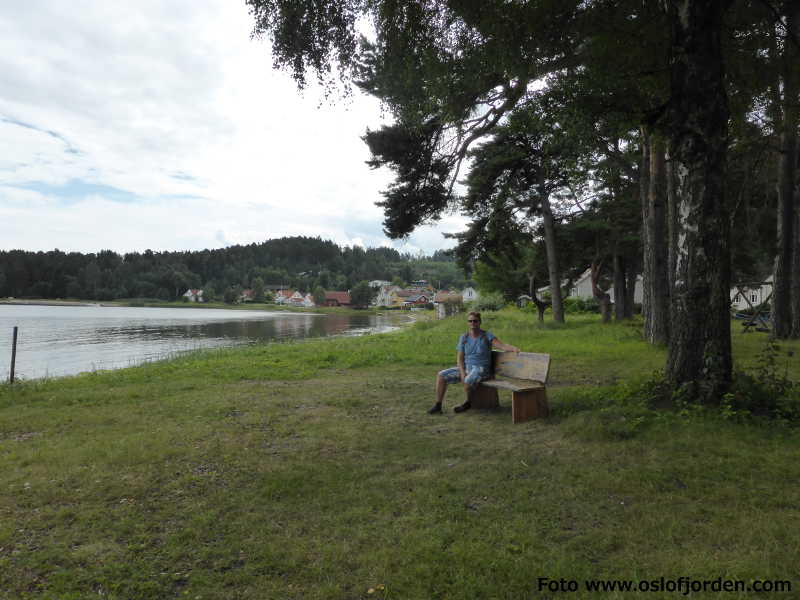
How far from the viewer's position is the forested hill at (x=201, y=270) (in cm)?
8569

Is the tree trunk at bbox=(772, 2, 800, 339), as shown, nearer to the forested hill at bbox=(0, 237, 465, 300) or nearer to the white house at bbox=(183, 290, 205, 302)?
the forested hill at bbox=(0, 237, 465, 300)

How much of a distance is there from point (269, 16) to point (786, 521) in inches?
315

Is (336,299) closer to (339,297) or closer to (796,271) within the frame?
(339,297)

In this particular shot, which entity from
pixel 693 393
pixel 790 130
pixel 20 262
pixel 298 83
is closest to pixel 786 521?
pixel 693 393

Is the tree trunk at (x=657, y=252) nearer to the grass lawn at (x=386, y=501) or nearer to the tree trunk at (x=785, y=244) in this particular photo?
the tree trunk at (x=785, y=244)

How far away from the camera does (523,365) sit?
6.91 m

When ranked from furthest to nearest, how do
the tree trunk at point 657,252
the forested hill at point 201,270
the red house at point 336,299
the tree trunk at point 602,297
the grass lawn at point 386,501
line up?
the red house at point 336,299
the forested hill at point 201,270
the tree trunk at point 602,297
the tree trunk at point 657,252
the grass lawn at point 386,501

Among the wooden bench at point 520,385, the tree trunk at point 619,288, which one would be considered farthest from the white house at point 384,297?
the wooden bench at point 520,385

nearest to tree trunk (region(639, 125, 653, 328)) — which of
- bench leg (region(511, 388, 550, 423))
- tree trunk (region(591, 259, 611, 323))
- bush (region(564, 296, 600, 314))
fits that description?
bench leg (region(511, 388, 550, 423))

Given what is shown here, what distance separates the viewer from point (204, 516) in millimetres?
3740

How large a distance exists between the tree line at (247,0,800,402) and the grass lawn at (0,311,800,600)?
1734 mm

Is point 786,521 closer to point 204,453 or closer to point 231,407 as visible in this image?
point 204,453

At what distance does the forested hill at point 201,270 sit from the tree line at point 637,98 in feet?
105

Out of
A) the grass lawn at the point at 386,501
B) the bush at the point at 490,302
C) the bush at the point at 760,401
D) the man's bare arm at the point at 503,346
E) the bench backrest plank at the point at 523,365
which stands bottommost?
the grass lawn at the point at 386,501
